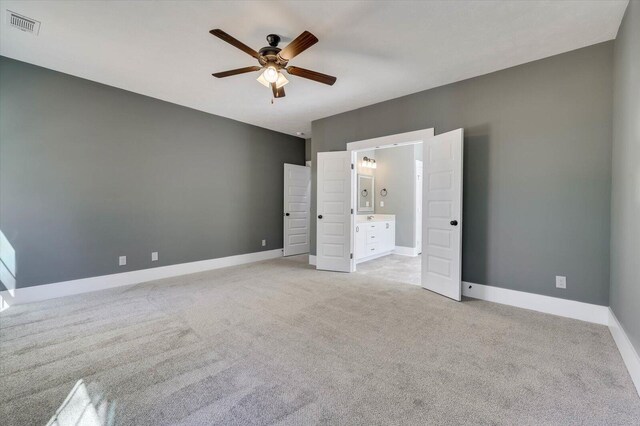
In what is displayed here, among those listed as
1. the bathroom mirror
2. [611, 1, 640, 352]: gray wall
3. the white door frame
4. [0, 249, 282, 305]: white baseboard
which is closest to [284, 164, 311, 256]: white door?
[0, 249, 282, 305]: white baseboard

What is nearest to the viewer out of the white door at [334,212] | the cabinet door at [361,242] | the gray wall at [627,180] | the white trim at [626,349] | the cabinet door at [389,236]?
the white trim at [626,349]

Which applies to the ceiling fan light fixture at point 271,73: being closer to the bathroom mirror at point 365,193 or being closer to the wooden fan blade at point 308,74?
the wooden fan blade at point 308,74

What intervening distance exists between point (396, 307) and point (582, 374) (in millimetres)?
1557

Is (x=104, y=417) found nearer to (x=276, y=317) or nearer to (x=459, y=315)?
(x=276, y=317)

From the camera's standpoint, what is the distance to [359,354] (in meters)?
2.13

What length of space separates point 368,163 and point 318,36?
14.6 ft

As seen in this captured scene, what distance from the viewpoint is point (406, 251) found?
21.4 ft

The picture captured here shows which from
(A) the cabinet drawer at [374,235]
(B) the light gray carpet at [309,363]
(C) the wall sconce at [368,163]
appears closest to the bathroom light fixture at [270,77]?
(B) the light gray carpet at [309,363]

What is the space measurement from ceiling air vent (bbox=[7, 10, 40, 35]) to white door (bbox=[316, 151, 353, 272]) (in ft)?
12.0

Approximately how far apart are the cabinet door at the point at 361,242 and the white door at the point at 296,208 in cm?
170

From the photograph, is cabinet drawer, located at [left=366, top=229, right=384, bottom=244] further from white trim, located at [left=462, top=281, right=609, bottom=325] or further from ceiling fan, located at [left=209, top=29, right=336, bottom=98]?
ceiling fan, located at [left=209, top=29, right=336, bottom=98]

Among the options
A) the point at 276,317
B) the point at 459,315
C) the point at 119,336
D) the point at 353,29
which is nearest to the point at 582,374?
the point at 459,315

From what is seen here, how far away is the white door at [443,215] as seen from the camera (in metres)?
3.32

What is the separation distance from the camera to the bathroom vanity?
17.7ft
